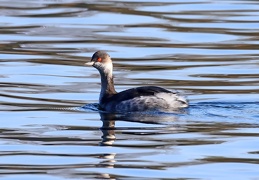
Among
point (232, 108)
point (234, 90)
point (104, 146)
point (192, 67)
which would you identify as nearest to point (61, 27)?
point (192, 67)

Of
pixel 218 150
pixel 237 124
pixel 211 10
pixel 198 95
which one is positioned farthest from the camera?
pixel 211 10

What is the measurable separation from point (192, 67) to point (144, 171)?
8.00 m

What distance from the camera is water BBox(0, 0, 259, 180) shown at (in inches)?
437

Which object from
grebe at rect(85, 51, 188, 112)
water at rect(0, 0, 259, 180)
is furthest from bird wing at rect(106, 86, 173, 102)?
water at rect(0, 0, 259, 180)

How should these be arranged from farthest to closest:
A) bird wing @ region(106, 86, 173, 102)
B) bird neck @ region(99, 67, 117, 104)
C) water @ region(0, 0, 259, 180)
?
1. bird neck @ region(99, 67, 117, 104)
2. bird wing @ region(106, 86, 173, 102)
3. water @ region(0, 0, 259, 180)

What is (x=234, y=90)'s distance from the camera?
1619 centimetres

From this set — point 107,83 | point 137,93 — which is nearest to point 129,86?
point 107,83

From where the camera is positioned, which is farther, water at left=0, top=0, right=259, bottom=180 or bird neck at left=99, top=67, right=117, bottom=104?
bird neck at left=99, top=67, right=117, bottom=104

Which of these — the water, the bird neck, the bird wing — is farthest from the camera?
the bird neck

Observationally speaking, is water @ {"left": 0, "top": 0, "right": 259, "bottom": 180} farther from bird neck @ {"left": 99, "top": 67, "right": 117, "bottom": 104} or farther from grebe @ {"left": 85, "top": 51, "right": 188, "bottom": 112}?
bird neck @ {"left": 99, "top": 67, "right": 117, "bottom": 104}

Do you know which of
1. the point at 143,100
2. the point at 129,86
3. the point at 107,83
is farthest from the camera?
the point at 129,86

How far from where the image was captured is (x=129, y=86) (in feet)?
55.6

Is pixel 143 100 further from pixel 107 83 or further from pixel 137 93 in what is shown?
pixel 107 83

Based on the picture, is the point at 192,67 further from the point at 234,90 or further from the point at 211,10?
the point at 211,10
